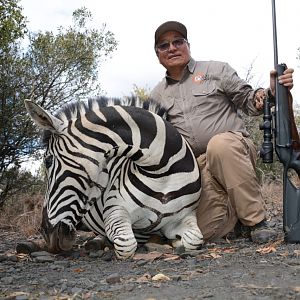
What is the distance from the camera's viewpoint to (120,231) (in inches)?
134

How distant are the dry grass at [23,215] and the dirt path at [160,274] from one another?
1886mm

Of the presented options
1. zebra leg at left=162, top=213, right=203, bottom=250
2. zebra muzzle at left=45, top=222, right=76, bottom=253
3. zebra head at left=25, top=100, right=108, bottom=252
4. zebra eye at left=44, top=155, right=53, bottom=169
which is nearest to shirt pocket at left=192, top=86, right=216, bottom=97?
zebra leg at left=162, top=213, right=203, bottom=250

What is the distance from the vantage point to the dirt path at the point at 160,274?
6.98 feet

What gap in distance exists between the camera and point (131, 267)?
2971 mm

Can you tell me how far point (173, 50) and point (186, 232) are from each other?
1595 millimetres

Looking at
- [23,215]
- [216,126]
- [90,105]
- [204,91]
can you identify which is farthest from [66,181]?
[23,215]

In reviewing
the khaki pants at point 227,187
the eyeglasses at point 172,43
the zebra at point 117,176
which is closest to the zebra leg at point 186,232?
the zebra at point 117,176

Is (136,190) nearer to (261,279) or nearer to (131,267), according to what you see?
(131,267)

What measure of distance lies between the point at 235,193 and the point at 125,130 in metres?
0.94

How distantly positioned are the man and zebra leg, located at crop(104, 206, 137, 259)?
0.79 metres

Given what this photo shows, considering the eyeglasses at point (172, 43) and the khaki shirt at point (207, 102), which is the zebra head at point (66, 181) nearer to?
the khaki shirt at point (207, 102)

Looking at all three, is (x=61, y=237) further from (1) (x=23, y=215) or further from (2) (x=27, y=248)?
(1) (x=23, y=215)

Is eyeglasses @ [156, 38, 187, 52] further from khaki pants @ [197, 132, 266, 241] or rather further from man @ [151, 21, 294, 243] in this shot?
khaki pants @ [197, 132, 266, 241]

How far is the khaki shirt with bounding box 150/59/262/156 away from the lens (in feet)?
13.6
